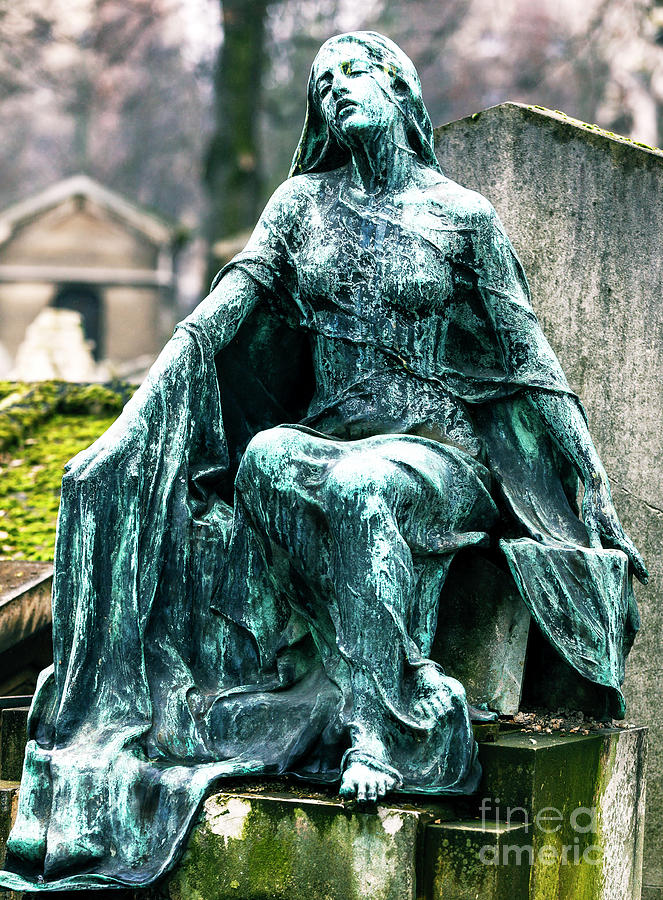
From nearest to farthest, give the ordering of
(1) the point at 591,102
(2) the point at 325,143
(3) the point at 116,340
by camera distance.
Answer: (2) the point at 325,143
(1) the point at 591,102
(3) the point at 116,340

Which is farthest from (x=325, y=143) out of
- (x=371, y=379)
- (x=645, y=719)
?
(x=645, y=719)

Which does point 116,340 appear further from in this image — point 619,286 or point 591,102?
point 619,286

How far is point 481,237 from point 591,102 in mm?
21387

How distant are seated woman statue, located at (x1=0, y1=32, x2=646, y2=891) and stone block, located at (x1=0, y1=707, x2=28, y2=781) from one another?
29 cm

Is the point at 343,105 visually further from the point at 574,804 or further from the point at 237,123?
the point at 237,123

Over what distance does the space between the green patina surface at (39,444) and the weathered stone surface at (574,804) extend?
2.92 m

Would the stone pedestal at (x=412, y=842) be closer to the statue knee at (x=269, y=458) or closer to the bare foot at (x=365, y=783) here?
the bare foot at (x=365, y=783)

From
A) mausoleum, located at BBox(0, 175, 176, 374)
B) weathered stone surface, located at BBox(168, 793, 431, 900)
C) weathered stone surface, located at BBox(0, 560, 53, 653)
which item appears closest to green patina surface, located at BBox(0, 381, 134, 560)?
weathered stone surface, located at BBox(0, 560, 53, 653)

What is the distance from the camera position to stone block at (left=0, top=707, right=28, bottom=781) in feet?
13.4

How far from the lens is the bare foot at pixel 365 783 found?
3.33m

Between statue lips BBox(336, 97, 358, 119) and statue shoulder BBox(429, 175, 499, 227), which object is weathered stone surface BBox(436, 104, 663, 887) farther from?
statue lips BBox(336, 97, 358, 119)

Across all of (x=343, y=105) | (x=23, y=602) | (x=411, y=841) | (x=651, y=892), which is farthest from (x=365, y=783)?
(x=23, y=602)

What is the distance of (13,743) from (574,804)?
160cm

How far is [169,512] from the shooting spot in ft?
12.9
